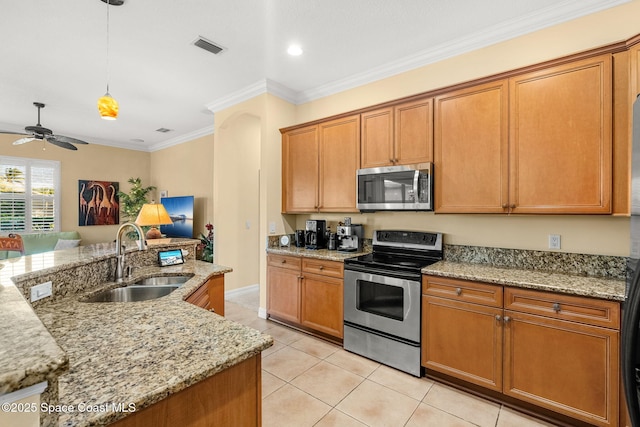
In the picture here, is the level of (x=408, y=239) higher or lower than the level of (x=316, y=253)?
higher

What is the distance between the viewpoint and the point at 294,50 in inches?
115

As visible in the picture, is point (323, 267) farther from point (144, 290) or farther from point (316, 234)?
point (144, 290)

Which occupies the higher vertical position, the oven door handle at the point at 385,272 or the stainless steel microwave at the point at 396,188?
the stainless steel microwave at the point at 396,188

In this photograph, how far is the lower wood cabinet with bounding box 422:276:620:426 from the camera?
1740mm

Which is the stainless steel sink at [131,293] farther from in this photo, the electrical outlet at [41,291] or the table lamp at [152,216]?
the table lamp at [152,216]

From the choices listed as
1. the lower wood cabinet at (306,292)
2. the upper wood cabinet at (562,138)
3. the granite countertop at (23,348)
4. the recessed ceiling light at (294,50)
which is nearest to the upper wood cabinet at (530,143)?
the upper wood cabinet at (562,138)

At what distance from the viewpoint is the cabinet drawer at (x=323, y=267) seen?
115 inches

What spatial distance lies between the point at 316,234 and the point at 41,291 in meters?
2.43

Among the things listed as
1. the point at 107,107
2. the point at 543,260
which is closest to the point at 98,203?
the point at 107,107

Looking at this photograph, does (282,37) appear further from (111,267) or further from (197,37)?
(111,267)

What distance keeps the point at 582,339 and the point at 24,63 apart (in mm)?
5310

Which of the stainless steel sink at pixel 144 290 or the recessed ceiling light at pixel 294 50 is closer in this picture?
the stainless steel sink at pixel 144 290

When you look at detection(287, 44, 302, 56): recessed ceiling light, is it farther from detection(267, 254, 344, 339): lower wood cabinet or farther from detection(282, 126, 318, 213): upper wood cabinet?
detection(267, 254, 344, 339): lower wood cabinet

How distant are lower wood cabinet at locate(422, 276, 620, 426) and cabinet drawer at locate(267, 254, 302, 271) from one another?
56.3 inches
